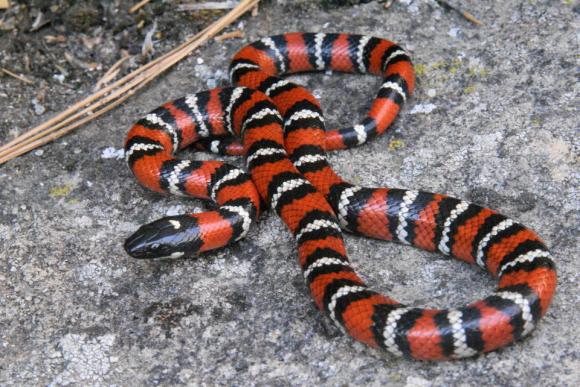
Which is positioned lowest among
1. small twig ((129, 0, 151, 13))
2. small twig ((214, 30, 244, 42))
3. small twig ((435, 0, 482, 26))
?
small twig ((214, 30, 244, 42))

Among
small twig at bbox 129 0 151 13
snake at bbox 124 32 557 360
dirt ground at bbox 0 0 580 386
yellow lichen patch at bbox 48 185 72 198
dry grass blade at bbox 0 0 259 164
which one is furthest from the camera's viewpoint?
small twig at bbox 129 0 151 13

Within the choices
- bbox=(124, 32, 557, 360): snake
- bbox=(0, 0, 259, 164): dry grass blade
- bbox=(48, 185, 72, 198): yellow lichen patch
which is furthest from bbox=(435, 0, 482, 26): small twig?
bbox=(48, 185, 72, 198): yellow lichen patch

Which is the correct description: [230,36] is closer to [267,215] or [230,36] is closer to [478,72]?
[267,215]

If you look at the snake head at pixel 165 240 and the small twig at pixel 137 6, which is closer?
the snake head at pixel 165 240

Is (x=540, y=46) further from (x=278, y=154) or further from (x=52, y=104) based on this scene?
(x=52, y=104)

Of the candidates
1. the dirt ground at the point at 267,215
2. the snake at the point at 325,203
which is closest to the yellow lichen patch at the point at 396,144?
the dirt ground at the point at 267,215

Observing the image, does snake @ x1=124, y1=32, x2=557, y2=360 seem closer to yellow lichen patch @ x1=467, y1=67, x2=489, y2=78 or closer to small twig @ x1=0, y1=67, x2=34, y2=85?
yellow lichen patch @ x1=467, y1=67, x2=489, y2=78

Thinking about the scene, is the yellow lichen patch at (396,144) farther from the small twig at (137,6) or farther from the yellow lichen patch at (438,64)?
the small twig at (137,6)
